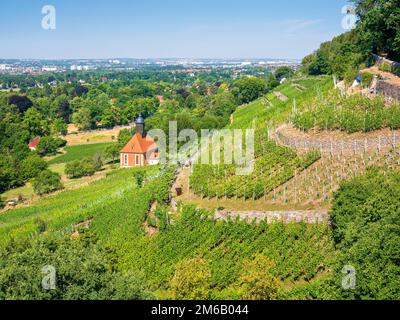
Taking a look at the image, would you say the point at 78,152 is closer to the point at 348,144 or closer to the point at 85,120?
the point at 85,120

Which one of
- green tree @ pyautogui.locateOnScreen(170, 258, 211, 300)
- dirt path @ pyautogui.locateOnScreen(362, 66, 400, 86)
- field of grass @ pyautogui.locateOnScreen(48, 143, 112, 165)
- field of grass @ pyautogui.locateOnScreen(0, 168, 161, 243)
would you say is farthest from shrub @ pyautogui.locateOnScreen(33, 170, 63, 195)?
green tree @ pyautogui.locateOnScreen(170, 258, 211, 300)

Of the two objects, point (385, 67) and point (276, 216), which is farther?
point (385, 67)

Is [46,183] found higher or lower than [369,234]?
lower

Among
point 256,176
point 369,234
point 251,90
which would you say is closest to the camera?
point 369,234

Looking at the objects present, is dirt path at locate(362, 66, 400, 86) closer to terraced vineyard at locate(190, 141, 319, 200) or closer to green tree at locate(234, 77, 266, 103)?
terraced vineyard at locate(190, 141, 319, 200)

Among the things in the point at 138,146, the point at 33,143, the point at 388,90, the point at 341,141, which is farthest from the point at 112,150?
the point at 341,141

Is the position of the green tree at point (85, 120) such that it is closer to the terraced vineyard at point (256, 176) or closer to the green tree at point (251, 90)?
the green tree at point (251, 90)
